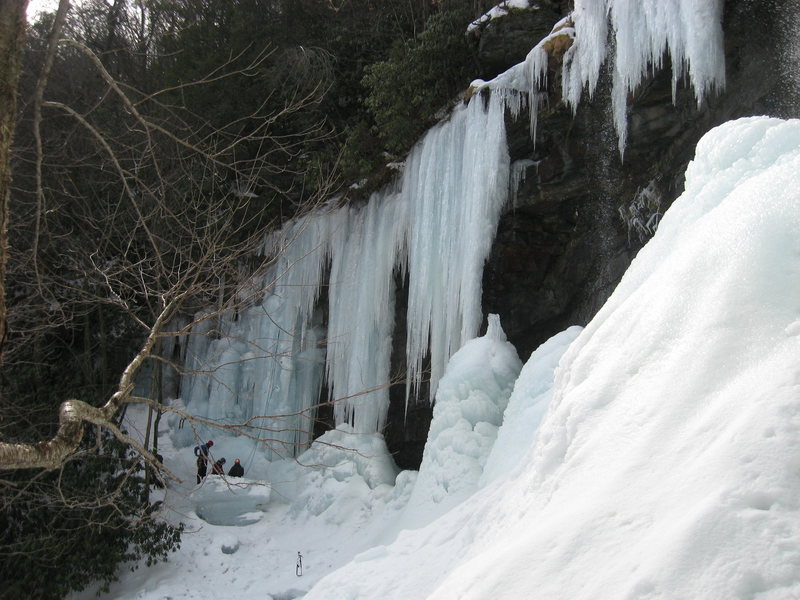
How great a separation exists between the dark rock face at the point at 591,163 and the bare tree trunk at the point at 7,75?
20.2 feet

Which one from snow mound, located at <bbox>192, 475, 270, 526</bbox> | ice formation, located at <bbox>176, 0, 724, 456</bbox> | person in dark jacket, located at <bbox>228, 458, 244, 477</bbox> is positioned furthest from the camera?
person in dark jacket, located at <bbox>228, 458, 244, 477</bbox>

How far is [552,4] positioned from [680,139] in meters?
2.88

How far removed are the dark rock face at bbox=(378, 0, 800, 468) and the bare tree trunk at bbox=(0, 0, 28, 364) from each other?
6.14 metres

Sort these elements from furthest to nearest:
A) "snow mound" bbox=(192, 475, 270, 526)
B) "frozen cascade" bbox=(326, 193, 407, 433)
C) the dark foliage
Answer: "frozen cascade" bbox=(326, 193, 407, 433) → "snow mound" bbox=(192, 475, 270, 526) → the dark foliage

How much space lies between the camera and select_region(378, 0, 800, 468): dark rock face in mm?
6215

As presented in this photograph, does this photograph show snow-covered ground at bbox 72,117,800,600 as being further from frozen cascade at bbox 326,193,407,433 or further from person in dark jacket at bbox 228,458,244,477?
person in dark jacket at bbox 228,458,244,477

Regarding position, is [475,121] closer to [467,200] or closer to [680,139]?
[467,200]

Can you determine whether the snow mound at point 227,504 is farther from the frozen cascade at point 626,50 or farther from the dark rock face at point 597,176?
the frozen cascade at point 626,50

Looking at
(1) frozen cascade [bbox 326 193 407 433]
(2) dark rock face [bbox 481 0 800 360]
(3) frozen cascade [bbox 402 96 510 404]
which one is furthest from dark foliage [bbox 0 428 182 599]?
(2) dark rock face [bbox 481 0 800 360]

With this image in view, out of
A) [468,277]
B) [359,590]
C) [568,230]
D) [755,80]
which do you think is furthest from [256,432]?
[755,80]

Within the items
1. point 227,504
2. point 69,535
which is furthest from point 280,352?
point 69,535

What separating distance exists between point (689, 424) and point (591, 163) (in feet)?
21.2

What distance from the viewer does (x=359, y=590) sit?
4871 mm

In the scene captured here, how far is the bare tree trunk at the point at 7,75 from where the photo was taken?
2180 millimetres
